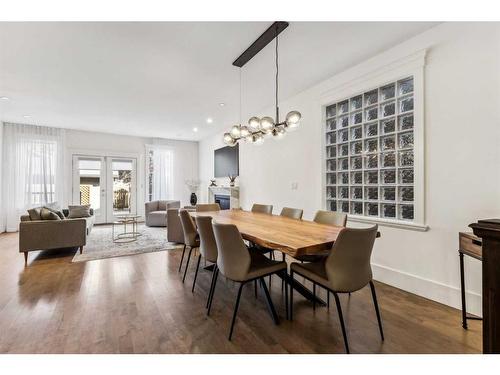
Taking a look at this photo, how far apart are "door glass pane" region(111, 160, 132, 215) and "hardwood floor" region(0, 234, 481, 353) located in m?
4.26

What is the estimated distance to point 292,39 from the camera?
236 cm

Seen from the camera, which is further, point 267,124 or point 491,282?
point 267,124

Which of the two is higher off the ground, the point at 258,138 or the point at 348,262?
the point at 258,138

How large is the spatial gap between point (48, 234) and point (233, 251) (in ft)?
10.9

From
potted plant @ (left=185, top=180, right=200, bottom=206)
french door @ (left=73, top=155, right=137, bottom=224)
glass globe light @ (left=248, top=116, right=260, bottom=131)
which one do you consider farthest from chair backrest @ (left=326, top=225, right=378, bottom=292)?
french door @ (left=73, top=155, right=137, bottom=224)

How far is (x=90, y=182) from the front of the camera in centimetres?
656

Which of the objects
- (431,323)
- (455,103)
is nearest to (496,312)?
(431,323)

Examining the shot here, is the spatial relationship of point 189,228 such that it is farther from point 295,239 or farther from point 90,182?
point 90,182

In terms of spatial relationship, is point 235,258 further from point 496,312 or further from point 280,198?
point 280,198

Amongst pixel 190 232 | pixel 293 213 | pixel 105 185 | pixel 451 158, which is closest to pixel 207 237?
pixel 190 232

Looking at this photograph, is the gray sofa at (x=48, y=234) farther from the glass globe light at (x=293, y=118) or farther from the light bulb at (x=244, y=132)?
the glass globe light at (x=293, y=118)

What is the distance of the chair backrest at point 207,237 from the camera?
2152mm

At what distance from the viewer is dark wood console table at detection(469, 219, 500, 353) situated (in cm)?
91

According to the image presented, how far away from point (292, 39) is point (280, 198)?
2.57 meters
